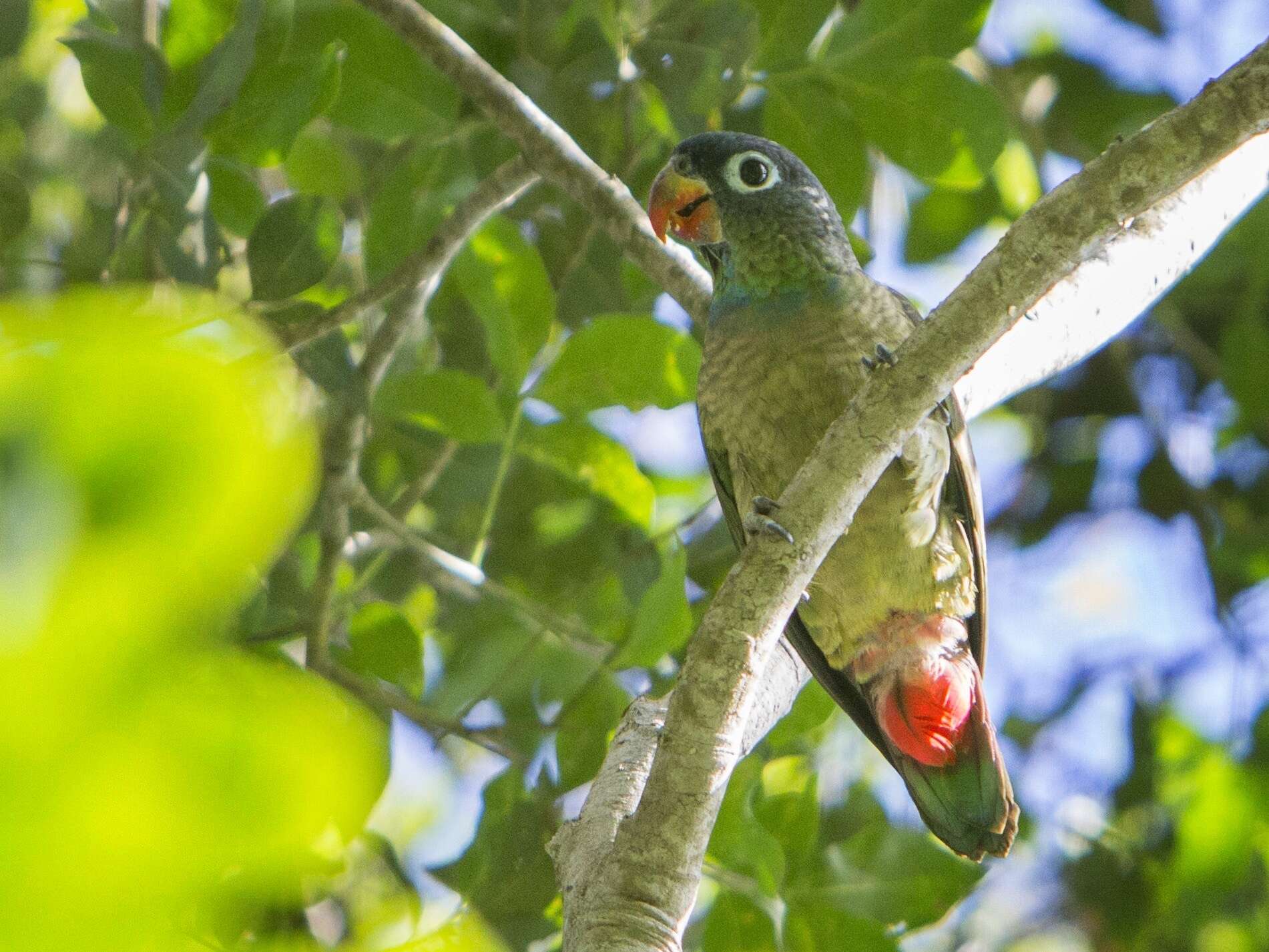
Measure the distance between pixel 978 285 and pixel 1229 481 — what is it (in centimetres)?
245

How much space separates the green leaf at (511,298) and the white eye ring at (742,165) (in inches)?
17.9

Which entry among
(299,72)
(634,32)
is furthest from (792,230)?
(299,72)

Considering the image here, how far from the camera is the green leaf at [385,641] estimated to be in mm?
2109

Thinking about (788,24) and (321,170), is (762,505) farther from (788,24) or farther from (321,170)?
(321,170)

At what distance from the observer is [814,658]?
2.32 metres

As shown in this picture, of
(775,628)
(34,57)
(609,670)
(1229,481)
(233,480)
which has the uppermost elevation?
(1229,481)

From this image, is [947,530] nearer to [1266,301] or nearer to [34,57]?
[1266,301]

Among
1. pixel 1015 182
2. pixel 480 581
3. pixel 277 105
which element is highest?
pixel 1015 182

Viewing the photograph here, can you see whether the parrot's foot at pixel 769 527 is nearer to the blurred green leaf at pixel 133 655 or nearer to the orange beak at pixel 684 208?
the orange beak at pixel 684 208

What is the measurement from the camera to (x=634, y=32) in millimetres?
2172

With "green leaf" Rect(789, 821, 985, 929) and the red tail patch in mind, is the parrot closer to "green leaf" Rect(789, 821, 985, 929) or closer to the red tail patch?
the red tail patch

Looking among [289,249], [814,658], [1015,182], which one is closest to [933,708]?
[814,658]

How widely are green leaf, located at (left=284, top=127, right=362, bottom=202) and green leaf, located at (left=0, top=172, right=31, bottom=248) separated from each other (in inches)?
36.1

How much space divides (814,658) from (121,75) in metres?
1.54
